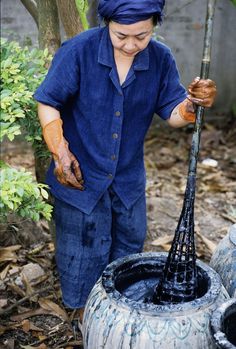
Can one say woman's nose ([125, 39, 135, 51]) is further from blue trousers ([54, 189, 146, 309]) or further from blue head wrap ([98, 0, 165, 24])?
blue trousers ([54, 189, 146, 309])

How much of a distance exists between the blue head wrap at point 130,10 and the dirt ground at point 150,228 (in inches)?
47.7

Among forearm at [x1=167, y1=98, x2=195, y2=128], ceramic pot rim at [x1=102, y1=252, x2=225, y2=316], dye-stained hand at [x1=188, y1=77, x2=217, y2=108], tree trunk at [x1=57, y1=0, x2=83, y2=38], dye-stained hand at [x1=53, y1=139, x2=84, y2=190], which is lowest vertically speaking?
ceramic pot rim at [x1=102, y1=252, x2=225, y2=316]

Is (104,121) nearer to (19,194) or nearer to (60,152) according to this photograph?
(60,152)

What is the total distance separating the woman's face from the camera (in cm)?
211

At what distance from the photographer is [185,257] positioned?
2162 mm

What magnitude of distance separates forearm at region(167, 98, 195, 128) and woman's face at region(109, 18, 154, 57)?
0.32 meters

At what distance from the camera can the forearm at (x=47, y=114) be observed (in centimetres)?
233

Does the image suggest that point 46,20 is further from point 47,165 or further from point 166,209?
point 166,209

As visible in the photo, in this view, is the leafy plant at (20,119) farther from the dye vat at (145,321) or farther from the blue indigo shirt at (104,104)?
the dye vat at (145,321)

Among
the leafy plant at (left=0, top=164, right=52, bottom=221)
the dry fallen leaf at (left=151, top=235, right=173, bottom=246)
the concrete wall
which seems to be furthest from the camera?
the concrete wall

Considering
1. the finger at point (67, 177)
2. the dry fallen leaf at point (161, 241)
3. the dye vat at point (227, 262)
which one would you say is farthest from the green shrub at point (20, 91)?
the dry fallen leaf at point (161, 241)

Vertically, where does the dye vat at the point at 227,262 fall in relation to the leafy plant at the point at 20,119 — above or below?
below

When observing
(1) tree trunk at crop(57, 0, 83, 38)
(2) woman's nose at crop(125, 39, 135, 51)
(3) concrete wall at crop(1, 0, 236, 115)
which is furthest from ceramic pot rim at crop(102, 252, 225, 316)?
(3) concrete wall at crop(1, 0, 236, 115)

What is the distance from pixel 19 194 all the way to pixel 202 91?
2.46 ft
